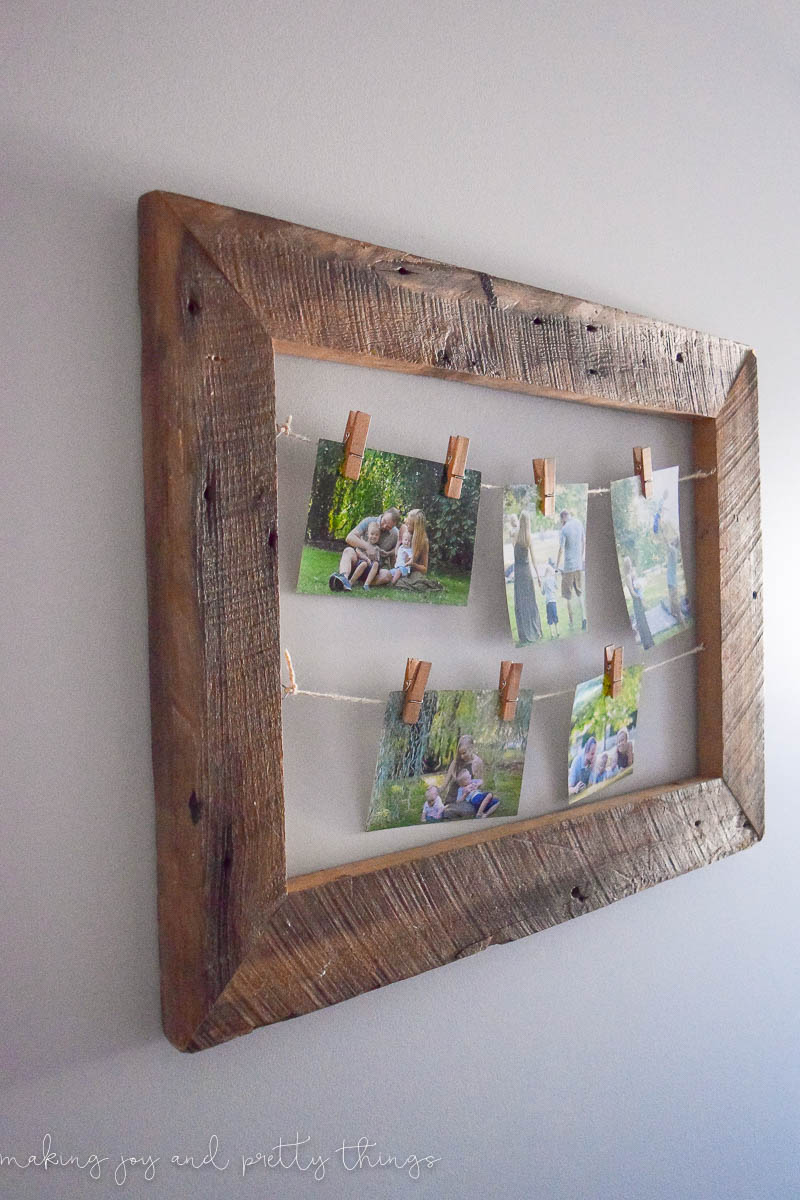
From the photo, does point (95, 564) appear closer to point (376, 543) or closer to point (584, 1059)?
point (376, 543)

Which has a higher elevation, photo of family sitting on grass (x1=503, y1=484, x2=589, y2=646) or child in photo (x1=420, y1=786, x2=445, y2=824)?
photo of family sitting on grass (x1=503, y1=484, x2=589, y2=646)

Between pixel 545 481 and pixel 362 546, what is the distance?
26 cm

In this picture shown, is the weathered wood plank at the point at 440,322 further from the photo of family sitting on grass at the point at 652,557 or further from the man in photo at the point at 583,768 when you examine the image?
A: the man in photo at the point at 583,768

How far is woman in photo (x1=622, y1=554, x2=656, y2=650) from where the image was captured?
1114mm

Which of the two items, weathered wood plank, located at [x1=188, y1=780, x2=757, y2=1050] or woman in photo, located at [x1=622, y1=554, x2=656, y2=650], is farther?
woman in photo, located at [x1=622, y1=554, x2=656, y2=650]

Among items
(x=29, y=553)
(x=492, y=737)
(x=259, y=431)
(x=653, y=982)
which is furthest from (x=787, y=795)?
(x=29, y=553)

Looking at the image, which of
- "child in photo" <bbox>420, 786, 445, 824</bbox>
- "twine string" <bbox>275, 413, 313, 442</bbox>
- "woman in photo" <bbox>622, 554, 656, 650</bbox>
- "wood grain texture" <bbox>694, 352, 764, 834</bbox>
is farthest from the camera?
"wood grain texture" <bbox>694, 352, 764, 834</bbox>

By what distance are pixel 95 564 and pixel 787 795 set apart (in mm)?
1125

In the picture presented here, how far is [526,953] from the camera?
1.04m

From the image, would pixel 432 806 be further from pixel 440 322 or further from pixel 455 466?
pixel 440 322

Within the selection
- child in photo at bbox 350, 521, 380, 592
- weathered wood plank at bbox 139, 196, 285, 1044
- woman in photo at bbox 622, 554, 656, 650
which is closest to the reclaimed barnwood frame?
weathered wood plank at bbox 139, 196, 285, 1044

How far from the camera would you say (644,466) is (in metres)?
1.13

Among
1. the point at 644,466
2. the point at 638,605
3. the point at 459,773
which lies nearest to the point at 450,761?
the point at 459,773

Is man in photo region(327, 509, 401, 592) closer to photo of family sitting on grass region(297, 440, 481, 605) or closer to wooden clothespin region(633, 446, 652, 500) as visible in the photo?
photo of family sitting on grass region(297, 440, 481, 605)
